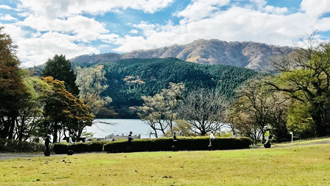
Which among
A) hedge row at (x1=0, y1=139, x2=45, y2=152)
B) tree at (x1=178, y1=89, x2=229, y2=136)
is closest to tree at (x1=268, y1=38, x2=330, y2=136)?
tree at (x1=178, y1=89, x2=229, y2=136)

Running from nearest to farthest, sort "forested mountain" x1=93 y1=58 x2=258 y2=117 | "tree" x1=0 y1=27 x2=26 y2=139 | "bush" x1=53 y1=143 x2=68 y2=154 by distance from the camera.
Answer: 1. "tree" x1=0 y1=27 x2=26 y2=139
2. "bush" x1=53 y1=143 x2=68 y2=154
3. "forested mountain" x1=93 y1=58 x2=258 y2=117

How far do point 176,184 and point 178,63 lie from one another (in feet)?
422

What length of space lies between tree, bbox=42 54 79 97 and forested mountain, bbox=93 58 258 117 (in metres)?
57.4

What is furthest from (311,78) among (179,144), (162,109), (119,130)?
(119,130)

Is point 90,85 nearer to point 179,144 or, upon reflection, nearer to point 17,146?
point 17,146

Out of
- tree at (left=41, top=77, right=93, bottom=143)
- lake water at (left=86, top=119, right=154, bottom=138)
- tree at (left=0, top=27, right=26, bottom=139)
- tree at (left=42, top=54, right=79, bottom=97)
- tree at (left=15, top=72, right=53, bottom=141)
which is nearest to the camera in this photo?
tree at (left=0, top=27, right=26, bottom=139)

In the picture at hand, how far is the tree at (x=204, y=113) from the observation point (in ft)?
121

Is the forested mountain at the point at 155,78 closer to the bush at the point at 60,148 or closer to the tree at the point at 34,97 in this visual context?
the tree at the point at 34,97

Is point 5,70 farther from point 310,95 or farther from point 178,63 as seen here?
point 178,63

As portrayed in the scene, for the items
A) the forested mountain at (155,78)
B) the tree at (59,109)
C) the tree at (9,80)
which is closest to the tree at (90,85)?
the tree at (59,109)

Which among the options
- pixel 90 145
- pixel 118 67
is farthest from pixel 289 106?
pixel 118 67

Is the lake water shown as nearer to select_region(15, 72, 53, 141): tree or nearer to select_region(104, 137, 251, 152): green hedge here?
select_region(15, 72, 53, 141): tree

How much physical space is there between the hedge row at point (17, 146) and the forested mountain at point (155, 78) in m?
69.0

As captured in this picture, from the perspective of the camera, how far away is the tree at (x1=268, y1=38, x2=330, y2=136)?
2878 cm
